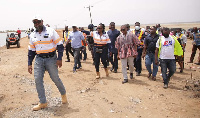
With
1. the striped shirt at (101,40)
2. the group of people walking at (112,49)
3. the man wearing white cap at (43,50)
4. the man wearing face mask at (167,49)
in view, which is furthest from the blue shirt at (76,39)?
the man wearing white cap at (43,50)

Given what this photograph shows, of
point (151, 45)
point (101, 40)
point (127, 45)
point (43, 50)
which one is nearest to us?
point (43, 50)

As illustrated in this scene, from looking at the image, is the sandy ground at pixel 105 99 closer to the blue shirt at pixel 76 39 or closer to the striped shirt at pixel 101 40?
the striped shirt at pixel 101 40

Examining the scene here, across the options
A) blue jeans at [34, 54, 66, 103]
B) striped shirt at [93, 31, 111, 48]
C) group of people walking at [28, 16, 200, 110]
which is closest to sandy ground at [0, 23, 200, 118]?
group of people walking at [28, 16, 200, 110]

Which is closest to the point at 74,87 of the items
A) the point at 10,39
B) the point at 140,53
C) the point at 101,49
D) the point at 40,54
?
the point at 101,49

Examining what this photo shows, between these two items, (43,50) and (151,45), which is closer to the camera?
(43,50)

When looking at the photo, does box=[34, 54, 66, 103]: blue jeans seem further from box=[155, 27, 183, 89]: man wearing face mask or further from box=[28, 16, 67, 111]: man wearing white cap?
box=[155, 27, 183, 89]: man wearing face mask

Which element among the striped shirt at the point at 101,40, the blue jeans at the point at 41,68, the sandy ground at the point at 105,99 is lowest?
the sandy ground at the point at 105,99

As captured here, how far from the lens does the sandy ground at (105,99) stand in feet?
14.5

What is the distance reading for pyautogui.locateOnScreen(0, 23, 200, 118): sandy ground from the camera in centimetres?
441

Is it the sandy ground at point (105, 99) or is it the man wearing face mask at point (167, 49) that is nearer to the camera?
the sandy ground at point (105, 99)

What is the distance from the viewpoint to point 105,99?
5.20 m

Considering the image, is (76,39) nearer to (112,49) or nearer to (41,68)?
(112,49)

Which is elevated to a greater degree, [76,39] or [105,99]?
[76,39]

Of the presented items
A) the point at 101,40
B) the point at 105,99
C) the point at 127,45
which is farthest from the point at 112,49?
the point at 105,99
